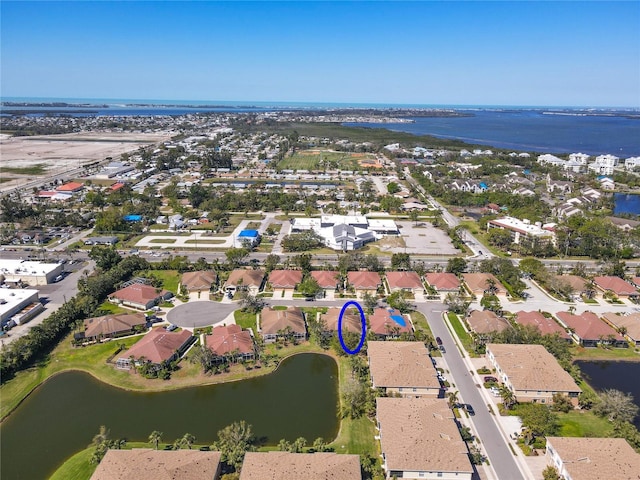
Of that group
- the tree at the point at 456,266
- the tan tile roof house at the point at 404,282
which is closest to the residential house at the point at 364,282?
the tan tile roof house at the point at 404,282

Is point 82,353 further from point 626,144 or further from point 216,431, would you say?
point 626,144

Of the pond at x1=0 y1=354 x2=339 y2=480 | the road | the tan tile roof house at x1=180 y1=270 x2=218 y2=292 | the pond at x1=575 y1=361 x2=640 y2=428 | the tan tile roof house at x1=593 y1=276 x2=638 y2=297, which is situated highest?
the tan tile roof house at x1=593 y1=276 x2=638 y2=297

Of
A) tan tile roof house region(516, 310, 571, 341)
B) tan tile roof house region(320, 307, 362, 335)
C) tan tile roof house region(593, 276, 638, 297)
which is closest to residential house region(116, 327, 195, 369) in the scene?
tan tile roof house region(320, 307, 362, 335)

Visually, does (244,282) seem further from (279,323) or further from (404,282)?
(404,282)

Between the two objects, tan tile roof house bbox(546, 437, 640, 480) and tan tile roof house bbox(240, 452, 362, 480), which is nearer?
tan tile roof house bbox(240, 452, 362, 480)

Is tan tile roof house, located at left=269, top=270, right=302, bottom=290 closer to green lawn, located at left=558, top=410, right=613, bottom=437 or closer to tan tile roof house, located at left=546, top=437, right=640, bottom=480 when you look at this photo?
green lawn, located at left=558, top=410, right=613, bottom=437

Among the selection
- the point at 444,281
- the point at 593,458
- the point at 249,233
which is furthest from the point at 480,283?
the point at 249,233

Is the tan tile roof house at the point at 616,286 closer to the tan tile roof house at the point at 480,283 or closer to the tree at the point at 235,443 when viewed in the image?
the tan tile roof house at the point at 480,283
